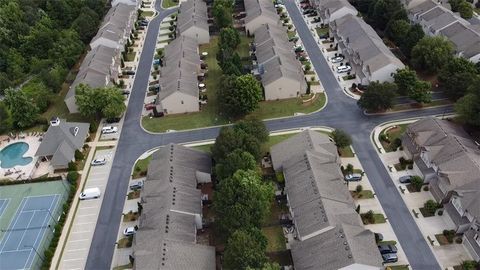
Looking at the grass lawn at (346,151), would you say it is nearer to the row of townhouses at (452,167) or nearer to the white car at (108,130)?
the row of townhouses at (452,167)

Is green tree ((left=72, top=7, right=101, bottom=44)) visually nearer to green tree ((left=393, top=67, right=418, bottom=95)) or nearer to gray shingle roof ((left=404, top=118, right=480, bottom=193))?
green tree ((left=393, top=67, right=418, bottom=95))

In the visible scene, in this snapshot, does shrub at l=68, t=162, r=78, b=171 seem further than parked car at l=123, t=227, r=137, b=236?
Yes

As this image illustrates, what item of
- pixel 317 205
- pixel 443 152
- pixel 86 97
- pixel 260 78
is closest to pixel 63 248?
pixel 86 97

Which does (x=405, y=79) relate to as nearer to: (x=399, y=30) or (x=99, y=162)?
(x=399, y=30)

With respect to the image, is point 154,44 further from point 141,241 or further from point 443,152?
point 443,152

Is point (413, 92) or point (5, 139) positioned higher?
point (5, 139)

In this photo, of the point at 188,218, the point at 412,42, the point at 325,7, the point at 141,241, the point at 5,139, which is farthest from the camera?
the point at 325,7

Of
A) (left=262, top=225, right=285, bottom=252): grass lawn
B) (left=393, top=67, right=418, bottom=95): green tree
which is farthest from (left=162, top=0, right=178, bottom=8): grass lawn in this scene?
(left=262, top=225, right=285, bottom=252): grass lawn
